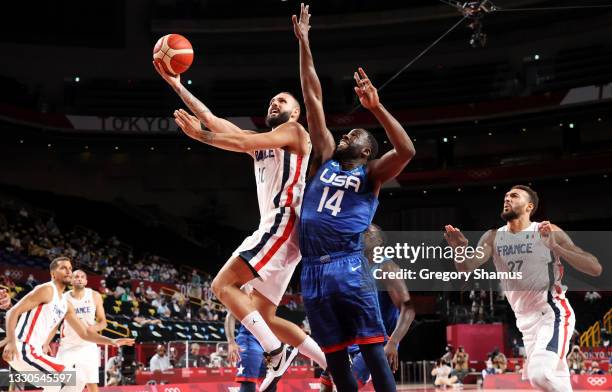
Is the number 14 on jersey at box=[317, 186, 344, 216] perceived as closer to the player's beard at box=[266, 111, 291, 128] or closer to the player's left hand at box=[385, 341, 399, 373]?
the player's beard at box=[266, 111, 291, 128]

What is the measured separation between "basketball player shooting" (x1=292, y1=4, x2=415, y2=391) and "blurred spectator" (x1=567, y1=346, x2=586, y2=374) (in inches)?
578

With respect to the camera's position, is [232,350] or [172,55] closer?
[172,55]

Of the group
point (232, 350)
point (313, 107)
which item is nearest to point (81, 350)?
point (232, 350)

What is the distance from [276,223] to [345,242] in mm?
652

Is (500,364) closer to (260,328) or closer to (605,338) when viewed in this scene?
(605,338)

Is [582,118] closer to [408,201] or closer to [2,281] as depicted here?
[408,201]

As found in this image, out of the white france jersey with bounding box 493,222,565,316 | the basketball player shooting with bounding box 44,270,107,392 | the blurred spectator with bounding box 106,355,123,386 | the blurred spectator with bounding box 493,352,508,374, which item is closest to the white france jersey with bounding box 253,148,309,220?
the white france jersey with bounding box 493,222,565,316

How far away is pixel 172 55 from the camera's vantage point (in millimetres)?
6574

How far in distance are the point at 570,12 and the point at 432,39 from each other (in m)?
5.45

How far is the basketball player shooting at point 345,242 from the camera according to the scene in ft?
18.4

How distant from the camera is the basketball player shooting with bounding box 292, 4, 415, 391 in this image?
561 centimetres

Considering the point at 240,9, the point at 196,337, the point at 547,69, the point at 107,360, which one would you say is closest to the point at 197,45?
the point at 240,9

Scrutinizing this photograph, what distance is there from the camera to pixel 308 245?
231 inches

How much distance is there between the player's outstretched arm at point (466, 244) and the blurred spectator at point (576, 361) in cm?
1242
